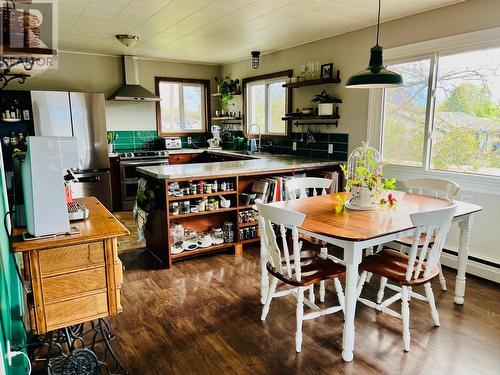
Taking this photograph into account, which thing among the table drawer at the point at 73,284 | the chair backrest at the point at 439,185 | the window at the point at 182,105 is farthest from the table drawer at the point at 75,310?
the window at the point at 182,105

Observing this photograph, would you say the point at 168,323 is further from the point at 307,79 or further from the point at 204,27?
the point at 307,79

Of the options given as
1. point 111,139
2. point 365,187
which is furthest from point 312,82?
point 111,139

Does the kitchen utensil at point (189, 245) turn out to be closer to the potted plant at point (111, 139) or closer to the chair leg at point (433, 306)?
the chair leg at point (433, 306)

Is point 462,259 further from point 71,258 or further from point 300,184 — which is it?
point 71,258

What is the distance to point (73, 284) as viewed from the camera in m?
1.73

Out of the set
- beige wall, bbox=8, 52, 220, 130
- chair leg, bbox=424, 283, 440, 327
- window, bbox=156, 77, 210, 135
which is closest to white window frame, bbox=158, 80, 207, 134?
window, bbox=156, 77, 210, 135

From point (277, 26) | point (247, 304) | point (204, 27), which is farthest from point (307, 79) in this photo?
point (247, 304)

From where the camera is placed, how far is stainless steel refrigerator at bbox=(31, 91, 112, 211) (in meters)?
4.75

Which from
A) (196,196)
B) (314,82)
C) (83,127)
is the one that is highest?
(314,82)

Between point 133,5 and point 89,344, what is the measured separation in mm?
2748

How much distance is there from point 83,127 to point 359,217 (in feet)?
13.8

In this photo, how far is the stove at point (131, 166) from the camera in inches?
216

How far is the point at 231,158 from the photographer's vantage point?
17.6 ft

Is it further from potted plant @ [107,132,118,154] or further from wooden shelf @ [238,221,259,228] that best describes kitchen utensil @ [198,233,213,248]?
Result: potted plant @ [107,132,118,154]
